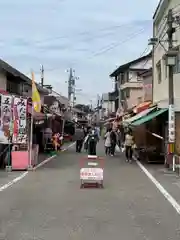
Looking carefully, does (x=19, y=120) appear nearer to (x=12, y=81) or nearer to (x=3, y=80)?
(x=3, y=80)

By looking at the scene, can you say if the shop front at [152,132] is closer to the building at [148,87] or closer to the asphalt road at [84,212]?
the asphalt road at [84,212]

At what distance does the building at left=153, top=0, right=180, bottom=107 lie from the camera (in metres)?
21.9

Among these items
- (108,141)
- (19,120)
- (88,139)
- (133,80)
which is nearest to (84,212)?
(19,120)

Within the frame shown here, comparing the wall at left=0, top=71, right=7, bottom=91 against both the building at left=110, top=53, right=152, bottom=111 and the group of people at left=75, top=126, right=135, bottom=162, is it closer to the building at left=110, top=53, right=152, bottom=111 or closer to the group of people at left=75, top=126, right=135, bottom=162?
the group of people at left=75, top=126, right=135, bottom=162

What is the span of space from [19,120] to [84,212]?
10.4m

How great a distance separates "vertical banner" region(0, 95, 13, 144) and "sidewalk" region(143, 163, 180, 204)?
6.47 m

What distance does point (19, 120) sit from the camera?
19.4 m

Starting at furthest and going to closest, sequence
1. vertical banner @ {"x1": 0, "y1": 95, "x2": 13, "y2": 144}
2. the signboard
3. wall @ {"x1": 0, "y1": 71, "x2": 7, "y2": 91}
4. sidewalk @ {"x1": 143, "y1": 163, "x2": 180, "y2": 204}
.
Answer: wall @ {"x1": 0, "y1": 71, "x2": 7, "y2": 91} < vertical banner @ {"x1": 0, "y1": 95, "x2": 13, "y2": 144} < the signboard < sidewalk @ {"x1": 143, "y1": 163, "x2": 180, "y2": 204}

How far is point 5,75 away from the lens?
27156 mm

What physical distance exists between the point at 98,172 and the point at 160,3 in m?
15.1

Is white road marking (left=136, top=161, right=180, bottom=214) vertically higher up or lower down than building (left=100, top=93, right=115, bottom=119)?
lower down

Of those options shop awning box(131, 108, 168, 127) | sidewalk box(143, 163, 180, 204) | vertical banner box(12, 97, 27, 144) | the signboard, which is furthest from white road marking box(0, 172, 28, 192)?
shop awning box(131, 108, 168, 127)

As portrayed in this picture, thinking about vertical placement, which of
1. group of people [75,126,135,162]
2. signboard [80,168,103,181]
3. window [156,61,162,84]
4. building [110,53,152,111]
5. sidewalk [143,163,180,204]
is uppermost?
building [110,53,152,111]

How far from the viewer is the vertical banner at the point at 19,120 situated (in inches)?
762
